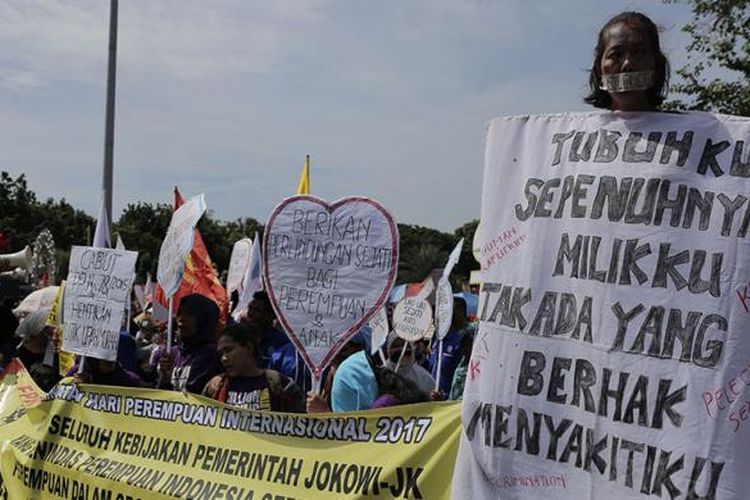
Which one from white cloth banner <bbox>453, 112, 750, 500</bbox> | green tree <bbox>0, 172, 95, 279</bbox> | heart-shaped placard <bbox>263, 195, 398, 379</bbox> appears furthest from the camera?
green tree <bbox>0, 172, 95, 279</bbox>

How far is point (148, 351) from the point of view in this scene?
455 inches

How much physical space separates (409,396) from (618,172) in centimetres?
209

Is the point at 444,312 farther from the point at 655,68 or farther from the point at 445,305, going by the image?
the point at 655,68

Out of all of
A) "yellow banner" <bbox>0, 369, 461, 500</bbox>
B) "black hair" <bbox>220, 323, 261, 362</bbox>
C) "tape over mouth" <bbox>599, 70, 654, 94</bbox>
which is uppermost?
"tape over mouth" <bbox>599, 70, 654, 94</bbox>

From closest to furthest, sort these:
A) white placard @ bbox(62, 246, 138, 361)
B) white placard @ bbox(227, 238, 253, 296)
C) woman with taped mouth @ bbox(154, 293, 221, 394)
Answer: white placard @ bbox(62, 246, 138, 361)
woman with taped mouth @ bbox(154, 293, 221, 394)
white placard @ bbox(227, 238, 253, 296)

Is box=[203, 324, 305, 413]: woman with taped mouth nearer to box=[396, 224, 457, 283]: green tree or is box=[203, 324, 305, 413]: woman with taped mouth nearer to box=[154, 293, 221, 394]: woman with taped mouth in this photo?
box=[154, 293, 221, 394]: woman with taped mouth

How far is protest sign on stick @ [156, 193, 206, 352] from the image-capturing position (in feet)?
20.7

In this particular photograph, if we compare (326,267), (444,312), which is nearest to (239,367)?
(326,267)

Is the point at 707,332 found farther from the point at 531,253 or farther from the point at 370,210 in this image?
the point at 370,210

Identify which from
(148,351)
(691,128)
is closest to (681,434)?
(691,128)

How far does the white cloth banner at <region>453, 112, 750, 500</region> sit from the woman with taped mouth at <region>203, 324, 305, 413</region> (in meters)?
1.76

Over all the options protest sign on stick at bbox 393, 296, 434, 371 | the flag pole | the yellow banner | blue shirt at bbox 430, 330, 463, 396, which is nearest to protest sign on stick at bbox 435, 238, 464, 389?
blue shirt at bbox 430, 330, 463, 396

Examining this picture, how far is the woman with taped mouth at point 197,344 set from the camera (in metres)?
5.45

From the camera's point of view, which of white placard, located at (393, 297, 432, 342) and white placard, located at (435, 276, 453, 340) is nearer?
white placard, located at (435, 276, 453, 340)
